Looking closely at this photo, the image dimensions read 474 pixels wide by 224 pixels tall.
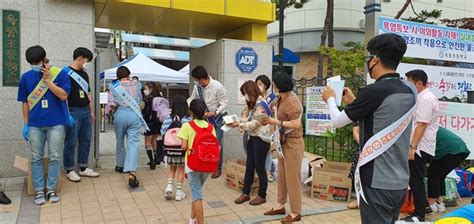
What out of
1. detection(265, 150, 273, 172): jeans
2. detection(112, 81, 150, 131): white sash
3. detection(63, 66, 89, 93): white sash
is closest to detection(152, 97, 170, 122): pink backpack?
detection(112, 81, 150, 131): white sash

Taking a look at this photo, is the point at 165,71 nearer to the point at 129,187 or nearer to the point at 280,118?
the point at 129,187

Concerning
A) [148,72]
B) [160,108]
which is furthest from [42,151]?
[148,72]

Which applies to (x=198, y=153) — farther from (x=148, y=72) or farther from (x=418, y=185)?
(x=148, y=72)

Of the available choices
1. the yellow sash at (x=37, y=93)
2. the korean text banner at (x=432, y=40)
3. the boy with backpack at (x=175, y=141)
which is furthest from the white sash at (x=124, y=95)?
the korean text banner at (x=432, y=40)

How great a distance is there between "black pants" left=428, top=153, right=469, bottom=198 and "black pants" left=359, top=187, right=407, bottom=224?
8.59ft

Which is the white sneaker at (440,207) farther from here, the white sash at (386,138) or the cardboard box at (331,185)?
the white sash at (386,138)

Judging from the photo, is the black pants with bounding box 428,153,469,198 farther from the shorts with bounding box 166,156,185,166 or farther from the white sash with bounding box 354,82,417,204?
the shorts with bounding box 166,156,185,166

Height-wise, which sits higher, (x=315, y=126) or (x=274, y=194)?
(x=315, y=126)

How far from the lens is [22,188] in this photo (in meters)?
5.05

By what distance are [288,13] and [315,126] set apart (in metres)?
16.8

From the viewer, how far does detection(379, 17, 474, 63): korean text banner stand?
514cm

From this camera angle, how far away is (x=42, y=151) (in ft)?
14.9

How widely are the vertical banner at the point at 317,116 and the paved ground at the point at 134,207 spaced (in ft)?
3.45

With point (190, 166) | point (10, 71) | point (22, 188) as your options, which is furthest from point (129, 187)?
point (10, 71)
